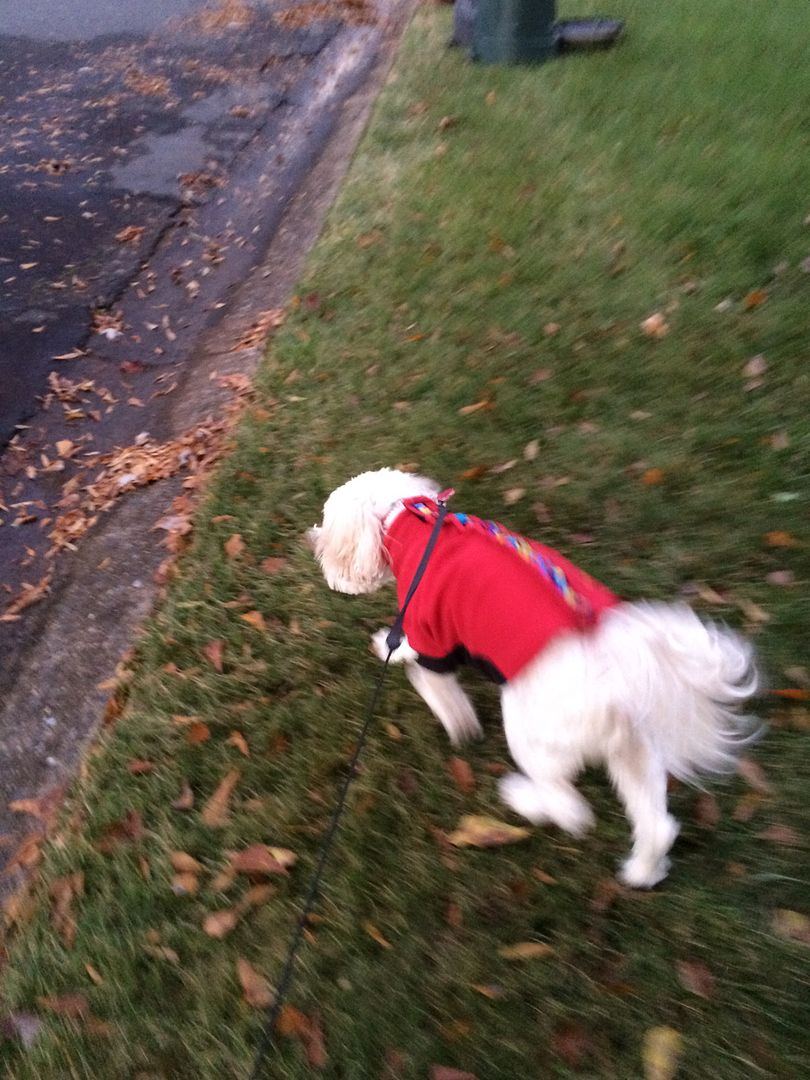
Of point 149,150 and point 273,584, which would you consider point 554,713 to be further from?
point 149,150

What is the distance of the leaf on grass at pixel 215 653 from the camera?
351 centimetres

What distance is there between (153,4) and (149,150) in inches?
307

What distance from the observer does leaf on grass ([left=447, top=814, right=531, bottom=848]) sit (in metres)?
2.65

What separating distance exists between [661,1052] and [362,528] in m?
1.82

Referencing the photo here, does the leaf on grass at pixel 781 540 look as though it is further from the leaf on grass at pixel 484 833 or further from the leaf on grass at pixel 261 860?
the leaf on grass at pixel 261 860

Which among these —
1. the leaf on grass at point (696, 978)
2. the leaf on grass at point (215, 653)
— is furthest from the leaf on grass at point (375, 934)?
the leaf on grass at point (215, 653)

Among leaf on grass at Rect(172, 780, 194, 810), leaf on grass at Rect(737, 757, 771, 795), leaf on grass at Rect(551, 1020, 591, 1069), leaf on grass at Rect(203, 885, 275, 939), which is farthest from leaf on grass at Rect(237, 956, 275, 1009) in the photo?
leaf on grass at Rect(737, 757, 771, 795)

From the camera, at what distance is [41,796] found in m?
3.24

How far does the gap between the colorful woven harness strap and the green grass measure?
2.88 ft

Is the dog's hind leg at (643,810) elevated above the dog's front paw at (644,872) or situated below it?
above

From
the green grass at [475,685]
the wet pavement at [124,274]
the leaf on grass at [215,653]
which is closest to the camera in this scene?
the green grass at [475,685]

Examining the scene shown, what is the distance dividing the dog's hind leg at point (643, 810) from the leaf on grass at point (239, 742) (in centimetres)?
153

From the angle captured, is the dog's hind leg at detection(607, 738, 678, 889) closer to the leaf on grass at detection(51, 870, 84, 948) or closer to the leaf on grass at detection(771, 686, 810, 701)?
the leaf on grass at detection(771, 686, 810, 701)

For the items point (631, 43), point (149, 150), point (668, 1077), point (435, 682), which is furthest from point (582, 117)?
point (668, 1077)
